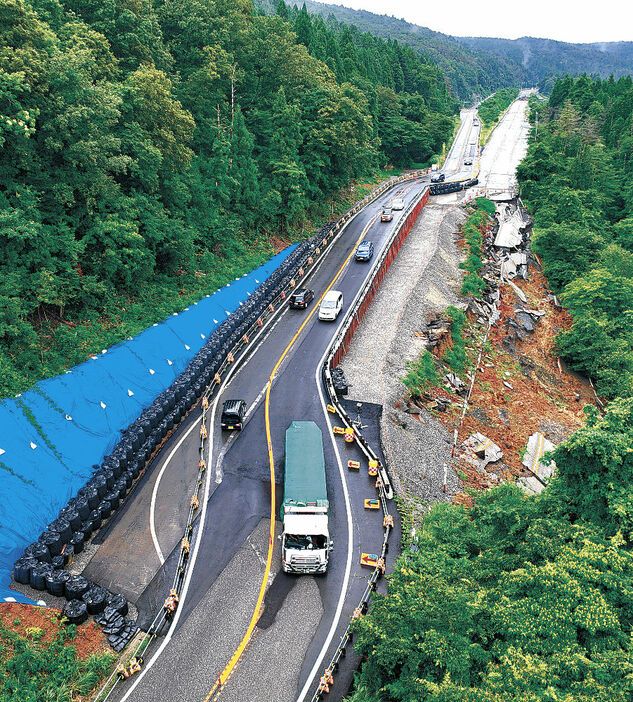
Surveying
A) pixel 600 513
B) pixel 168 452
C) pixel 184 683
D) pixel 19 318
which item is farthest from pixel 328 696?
pixel 19 318

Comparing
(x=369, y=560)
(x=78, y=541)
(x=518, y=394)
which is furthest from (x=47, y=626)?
(x=518, y=394)

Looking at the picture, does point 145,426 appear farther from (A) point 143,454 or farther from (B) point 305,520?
(B) point 305,520

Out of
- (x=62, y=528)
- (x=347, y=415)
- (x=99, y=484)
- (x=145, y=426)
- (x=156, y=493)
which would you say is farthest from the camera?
(x=347, y=415)

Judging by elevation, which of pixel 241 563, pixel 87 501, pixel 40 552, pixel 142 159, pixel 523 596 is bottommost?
pixel 241 563

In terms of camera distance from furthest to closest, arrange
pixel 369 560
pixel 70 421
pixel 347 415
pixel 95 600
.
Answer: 1. pixel 347 415
2. pixel 70 421
3. pixel 369 560
4. pixel 95 600

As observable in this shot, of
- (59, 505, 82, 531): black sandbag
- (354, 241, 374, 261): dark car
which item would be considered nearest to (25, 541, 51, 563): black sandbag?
(59, 505, 82, 531): black sandbag

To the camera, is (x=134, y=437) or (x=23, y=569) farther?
(x=134, y=437)

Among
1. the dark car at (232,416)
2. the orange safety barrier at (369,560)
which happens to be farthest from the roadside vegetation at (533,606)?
the dark car at (232,416)
